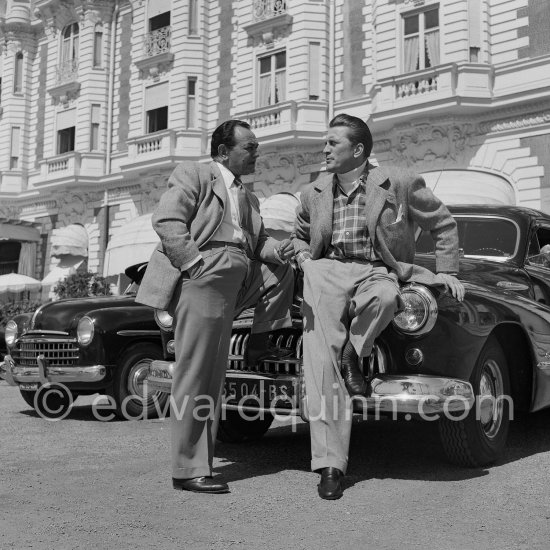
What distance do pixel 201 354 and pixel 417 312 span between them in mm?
1120

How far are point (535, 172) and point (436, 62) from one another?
3.73 meters

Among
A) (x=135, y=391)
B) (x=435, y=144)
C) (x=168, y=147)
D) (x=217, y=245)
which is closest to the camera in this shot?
(x=217, y=245)

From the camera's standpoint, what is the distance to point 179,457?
3.88m

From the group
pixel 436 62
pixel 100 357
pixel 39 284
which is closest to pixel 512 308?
pixel 100 357

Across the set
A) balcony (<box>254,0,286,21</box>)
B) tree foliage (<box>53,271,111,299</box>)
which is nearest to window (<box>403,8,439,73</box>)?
balcony (<box>254,0,286,21</box>)

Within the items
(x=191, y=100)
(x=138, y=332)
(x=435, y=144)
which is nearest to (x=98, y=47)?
(x=191, y=100)

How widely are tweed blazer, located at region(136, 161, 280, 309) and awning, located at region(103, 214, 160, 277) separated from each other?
60.0 ft

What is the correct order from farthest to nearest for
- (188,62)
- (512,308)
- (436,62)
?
1. (188,62)
2. (436,62)
3. (512,308)

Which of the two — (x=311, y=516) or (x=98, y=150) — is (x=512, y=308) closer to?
(x=311, y=516)

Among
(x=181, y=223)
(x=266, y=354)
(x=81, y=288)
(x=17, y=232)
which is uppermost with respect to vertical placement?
(x=17, y=232)

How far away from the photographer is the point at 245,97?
23.5 meters

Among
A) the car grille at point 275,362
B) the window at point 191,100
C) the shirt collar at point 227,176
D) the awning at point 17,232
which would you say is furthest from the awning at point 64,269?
the shirt collar at point 227,176

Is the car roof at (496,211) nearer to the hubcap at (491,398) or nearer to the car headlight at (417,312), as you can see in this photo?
the hubcap at (491,398)

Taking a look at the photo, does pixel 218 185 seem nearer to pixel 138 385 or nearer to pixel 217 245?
pixel 217 245
